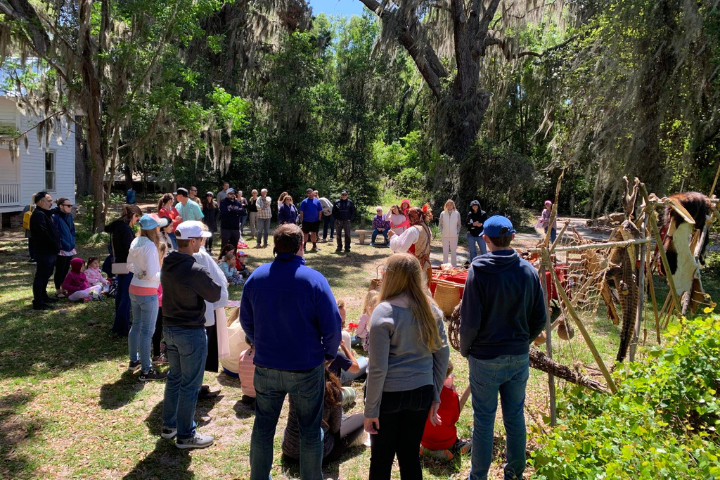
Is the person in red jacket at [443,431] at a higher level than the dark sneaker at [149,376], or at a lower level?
higher

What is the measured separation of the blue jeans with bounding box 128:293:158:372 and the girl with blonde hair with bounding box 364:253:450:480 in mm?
2890

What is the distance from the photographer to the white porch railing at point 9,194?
16.9m

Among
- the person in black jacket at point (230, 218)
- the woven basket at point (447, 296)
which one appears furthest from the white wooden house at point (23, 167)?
the woven basket at point (447, 296)

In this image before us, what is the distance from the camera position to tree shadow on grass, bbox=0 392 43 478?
3.51 meters

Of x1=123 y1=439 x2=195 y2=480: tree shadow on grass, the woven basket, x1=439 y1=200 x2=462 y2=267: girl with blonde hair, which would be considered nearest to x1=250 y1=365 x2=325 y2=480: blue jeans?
x1=123 y1=439 x2=195 y2=480: tree shadow on grass

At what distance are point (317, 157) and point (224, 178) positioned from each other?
3.97 metres

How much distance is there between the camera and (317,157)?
2159 cm

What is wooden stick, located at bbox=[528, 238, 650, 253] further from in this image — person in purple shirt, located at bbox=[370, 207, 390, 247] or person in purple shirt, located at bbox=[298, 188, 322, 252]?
person in purple shirt, located at bbox=[370, 207, 390, 247]

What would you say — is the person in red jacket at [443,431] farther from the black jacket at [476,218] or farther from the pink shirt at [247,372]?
the black jacket at [476,218]

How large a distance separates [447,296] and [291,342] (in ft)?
15.3

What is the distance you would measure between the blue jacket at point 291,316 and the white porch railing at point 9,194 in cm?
1796

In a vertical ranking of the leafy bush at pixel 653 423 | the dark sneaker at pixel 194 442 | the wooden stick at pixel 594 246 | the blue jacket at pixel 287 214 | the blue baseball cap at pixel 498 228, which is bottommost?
the dark sneaker at pixel 194 442

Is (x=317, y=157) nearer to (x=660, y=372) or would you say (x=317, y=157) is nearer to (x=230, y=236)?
(x=230, y=236)

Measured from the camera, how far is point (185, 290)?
11.7ft
